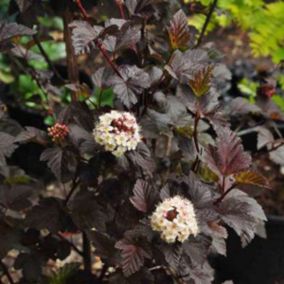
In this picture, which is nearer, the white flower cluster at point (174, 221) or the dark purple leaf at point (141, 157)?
the white flower cluster at point (174, 221)

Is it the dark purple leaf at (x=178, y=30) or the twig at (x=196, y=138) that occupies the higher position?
the dark purple leaf at (x=178, y=30)

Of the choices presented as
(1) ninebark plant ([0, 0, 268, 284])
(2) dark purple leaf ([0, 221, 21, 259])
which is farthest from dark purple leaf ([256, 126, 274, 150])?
(2) dark purple leaf ([0, 221, 21, 259])

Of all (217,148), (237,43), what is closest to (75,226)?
(217,148)

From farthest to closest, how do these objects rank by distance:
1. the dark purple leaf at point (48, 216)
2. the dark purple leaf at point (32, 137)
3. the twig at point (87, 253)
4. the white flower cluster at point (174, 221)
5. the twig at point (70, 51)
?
the twig at point (87, 253) < the twig at point (70, 51) < the dark purple leaf at point (48, 216) < the dark purple leaf at point (32, 137) < the white flower cluster at point (174, 221)

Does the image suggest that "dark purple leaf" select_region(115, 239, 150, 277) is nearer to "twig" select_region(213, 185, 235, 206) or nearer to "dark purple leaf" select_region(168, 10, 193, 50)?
"twig" select_region(213, 185, 235, 206)

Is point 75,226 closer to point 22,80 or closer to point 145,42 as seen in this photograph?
point 145,42

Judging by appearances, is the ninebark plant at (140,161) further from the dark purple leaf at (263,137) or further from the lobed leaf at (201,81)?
the dark purple leaf at (263,137)

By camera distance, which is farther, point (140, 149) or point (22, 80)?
point (22, 80)

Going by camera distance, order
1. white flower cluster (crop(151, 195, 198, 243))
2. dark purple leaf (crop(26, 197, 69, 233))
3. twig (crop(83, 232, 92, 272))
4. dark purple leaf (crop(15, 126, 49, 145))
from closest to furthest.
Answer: white flower cluster (crop(151, 195, 198, 243)), dark purple leaf (crop(15, 126, 49, 145)), dark purple leaf (crop(26, 197, 69, 233)), twig (crop(83, 232, 92, 272))

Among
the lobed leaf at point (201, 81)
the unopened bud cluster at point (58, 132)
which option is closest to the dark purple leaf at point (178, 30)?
the lobed leaf at point (201, 81)
